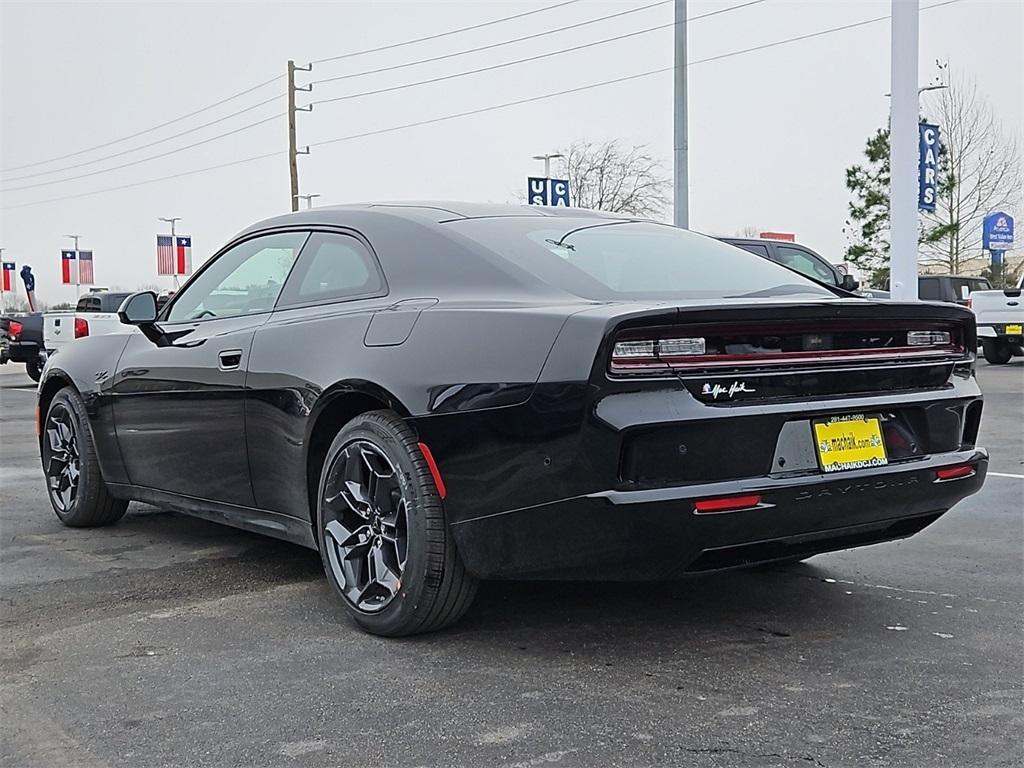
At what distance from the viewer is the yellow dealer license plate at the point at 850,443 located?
366 centimetres

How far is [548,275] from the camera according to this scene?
4027mm

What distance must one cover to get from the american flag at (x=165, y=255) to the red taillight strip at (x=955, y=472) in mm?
49993

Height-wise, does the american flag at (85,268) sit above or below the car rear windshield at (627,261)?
above

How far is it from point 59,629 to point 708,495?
7.38ft

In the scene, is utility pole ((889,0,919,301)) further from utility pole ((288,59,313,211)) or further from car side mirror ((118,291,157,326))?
utility pole ((288,59,313,211))

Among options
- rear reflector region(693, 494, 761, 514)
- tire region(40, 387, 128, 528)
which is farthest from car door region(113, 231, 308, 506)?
rear reflector region(693, 494, 761, 514)

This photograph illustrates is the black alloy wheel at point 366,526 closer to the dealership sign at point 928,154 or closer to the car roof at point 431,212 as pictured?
the car roof at point 431,212

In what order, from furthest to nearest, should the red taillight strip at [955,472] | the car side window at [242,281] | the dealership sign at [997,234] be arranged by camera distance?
the dealership sign at [997,234]
the car side window at [242,281]
the red taillight strip at [955,472]

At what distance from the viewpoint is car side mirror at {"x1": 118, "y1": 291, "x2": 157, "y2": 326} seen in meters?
5.50

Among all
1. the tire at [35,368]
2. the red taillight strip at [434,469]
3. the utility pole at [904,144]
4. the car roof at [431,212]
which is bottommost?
the tire at [35,368]

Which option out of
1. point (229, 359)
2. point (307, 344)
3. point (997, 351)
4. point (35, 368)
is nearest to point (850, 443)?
point (307, 344)

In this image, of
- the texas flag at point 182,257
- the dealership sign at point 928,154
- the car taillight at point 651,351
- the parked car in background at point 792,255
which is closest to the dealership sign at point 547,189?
the dealership sign at point 928,154

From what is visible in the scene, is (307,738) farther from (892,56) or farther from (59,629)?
(892,56)

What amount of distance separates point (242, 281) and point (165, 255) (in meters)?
48.9
